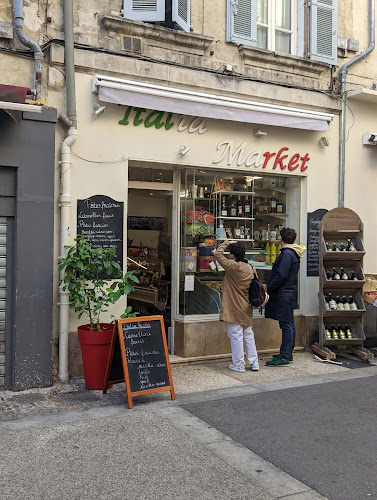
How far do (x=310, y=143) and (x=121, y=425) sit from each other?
554 centimetres

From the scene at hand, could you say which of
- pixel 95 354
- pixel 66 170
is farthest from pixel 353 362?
pixel 66 170

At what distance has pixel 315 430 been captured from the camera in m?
5.02

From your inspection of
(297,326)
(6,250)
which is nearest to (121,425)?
(6,250)

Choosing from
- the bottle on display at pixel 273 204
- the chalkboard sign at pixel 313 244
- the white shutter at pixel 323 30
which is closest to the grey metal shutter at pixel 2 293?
the bottle on display at pixel 273 204

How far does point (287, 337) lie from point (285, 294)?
2.02 ft

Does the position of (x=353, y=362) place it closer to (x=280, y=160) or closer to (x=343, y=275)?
(x=343, y=275)

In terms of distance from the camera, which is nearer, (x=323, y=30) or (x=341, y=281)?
(x=341, y=281)

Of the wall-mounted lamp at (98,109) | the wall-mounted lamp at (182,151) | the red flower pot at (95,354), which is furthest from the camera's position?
the wall-mounted lamp at (182,151)

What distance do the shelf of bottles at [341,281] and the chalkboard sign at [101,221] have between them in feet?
10.1

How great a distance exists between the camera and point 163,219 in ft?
31.9

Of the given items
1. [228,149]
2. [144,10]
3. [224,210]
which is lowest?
[224,210]

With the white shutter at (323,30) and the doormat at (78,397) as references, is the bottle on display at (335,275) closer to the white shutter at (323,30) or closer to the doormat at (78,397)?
the white shutter at (323,30)

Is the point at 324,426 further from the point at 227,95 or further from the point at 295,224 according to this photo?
the point at 227,95

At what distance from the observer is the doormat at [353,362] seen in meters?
7.68
